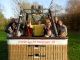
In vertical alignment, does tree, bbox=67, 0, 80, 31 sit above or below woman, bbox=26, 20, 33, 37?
below

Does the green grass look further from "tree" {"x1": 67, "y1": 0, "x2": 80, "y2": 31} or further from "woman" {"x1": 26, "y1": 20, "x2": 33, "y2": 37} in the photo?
"tree" {"x1": 67, "y1": 0, "x2": 80, "y2": 31}

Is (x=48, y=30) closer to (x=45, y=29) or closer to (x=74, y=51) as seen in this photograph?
(x=45, y=29)

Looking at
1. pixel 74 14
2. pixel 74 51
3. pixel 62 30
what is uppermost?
pixel 62 30

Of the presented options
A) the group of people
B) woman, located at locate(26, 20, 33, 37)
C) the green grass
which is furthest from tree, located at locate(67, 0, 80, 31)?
woman, located at locate(26, 20, 33, 37)

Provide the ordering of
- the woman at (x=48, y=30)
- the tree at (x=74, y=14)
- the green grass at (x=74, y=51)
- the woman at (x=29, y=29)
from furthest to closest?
the tree at (x=74, y=14) < the green grass at (x=74, y=51) < the woman at (x=29, y=29) < the woman at (x=48, y=30)

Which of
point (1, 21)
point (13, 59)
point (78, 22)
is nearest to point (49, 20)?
point (13, 59)

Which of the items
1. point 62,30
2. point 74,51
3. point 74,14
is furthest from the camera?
point 74,14

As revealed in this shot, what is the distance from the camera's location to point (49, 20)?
45.3 ft

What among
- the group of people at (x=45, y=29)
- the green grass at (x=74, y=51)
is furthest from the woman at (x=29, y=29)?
the green grass at (x=74, y=51)

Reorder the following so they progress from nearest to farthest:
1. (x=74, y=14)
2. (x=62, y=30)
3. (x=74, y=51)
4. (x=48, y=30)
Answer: (x=48, y=30)
(x=62, y=30)
(x=74, y=51)
(x=74, y=14)

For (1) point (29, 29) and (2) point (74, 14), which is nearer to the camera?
(1) point (29, 29)

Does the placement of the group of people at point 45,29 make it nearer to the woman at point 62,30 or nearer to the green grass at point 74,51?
the woman at point 62,30

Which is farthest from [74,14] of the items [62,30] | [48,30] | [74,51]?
[48,30]

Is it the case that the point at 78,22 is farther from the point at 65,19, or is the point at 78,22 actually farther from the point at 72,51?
the point at 72,51
